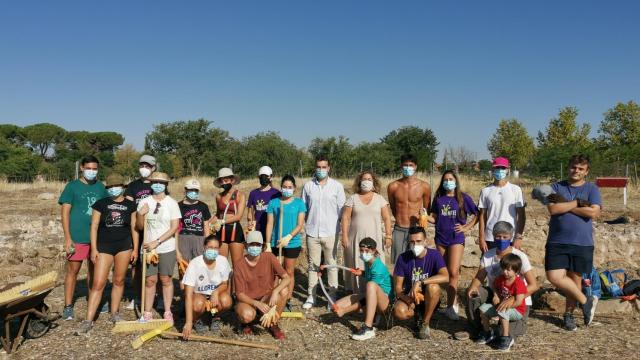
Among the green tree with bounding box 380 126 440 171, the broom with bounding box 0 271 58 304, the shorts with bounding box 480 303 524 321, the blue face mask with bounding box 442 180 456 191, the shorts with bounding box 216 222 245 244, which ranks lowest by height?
the shorts with bounding box 480 303 524 321

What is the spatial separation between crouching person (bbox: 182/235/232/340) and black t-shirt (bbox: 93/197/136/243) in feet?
2.91

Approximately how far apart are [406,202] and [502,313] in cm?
170

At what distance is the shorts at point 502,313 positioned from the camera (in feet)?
15.6

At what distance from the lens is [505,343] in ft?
15.4

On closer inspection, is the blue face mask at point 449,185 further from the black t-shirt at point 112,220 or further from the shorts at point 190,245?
the black t-shirt at point 112,220

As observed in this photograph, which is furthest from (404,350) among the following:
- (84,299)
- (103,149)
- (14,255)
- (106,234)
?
(103,149)

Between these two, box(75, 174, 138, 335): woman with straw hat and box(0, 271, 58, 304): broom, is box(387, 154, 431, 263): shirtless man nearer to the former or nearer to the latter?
box(75, 174, 138, 335): woman with straw hat

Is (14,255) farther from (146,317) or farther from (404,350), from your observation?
(404,350)

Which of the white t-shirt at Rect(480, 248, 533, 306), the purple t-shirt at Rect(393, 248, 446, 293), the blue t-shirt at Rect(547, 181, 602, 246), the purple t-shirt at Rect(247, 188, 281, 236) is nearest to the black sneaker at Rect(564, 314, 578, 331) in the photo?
the blue t-shirt at Rect(547, 181, 602, 246)

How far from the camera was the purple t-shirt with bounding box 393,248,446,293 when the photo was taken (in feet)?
17.0

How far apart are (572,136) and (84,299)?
31.5m

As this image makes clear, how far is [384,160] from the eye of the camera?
34.1 meters

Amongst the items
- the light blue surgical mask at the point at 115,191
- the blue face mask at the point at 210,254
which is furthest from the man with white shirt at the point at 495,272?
the light blue surgical mask at the point at 115,191

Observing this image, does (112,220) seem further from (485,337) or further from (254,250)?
(485,337)
